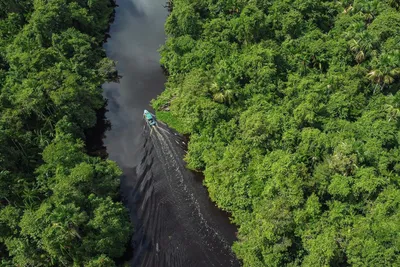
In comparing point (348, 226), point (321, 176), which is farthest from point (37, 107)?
point (348, 226)

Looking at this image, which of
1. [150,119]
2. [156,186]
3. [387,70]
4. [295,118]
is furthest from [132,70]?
[387,70]

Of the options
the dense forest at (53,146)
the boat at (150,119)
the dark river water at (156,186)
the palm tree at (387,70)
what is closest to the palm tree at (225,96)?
the dark river water at (156,186)

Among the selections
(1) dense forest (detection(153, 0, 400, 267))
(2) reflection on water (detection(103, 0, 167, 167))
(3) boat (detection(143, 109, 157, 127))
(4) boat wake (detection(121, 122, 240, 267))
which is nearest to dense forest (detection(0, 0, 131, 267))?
(4) boat wake (detection(121, 122, 240, 267))

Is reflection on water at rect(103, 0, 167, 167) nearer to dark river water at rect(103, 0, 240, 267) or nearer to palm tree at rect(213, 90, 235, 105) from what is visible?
dark river water at rect(103, 0, 240, 267)

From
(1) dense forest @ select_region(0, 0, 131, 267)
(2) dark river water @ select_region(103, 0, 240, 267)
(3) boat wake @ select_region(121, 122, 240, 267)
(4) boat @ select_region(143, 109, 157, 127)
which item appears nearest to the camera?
(1) dense forest @ select_region(0, 0, 131, 267)

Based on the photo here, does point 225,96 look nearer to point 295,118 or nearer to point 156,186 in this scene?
point 295,118

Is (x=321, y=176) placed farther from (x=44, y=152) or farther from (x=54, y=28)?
(x=54, y=28)
